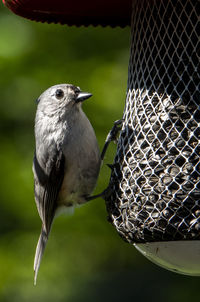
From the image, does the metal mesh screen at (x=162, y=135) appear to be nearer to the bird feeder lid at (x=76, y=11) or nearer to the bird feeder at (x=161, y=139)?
the bird feeder at (x=161, y=139)

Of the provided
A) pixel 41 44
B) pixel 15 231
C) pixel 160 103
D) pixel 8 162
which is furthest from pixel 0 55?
pixel 160 103

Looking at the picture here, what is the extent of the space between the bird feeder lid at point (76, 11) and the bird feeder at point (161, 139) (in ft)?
0.06

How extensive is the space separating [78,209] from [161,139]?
2194 millimetres

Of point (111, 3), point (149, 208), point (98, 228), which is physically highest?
point (111, 3)

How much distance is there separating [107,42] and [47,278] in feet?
8.36

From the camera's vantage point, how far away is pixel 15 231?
690cm

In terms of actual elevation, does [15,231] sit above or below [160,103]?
below

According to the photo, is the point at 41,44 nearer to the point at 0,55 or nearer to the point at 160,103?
the point at 0,55

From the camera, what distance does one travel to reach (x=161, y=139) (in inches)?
176

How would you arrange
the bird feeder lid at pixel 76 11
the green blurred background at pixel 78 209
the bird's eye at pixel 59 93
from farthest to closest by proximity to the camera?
the green blurred background at pixel 78 209
the bird's eye at pixel 59 93
the bird feeder lid at pixel 76 11

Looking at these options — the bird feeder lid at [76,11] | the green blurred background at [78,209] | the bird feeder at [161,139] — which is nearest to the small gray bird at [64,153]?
the bird feeder at [161,139]

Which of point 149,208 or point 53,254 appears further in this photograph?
point 53,254

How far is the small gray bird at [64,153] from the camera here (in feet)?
16.8

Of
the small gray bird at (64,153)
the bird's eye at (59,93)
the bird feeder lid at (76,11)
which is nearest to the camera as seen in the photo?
the bird feeder lid at (76,11)
